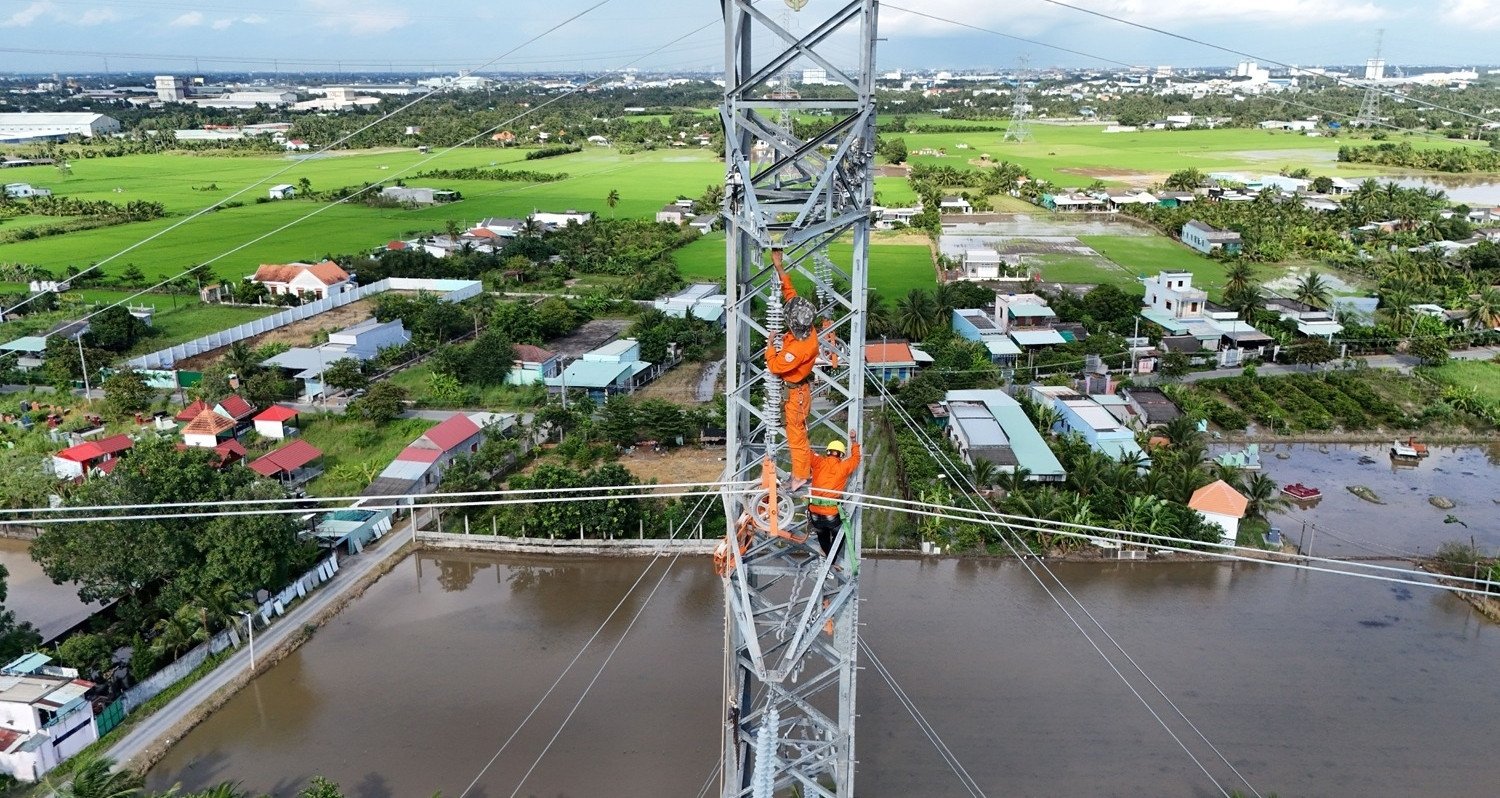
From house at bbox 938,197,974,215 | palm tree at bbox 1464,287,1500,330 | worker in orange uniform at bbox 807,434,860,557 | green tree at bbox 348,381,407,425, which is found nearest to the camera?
worker in orange uniform at bbox 807,434,860,557

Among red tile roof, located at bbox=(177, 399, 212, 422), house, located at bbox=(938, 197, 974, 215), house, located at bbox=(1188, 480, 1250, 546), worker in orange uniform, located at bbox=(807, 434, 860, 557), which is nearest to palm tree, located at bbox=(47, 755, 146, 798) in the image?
worker in orange uniform, located at bbox=(807, 434, 860, 557)

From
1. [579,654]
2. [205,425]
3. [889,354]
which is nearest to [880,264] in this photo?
[889,354]

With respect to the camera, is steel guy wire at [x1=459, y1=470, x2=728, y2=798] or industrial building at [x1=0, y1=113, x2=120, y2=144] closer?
steel guy wire at [x1=459, y1=470, x2=728, y2=798]

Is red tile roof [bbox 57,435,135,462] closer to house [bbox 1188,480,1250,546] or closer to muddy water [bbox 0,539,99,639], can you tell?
muddy water [bbox 0,539,99,639]

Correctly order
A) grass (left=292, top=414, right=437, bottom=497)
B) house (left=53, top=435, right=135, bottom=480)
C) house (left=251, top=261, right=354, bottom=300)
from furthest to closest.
Result: house (left=251, top=261, right=354, bottom=300) → grass (left=292, top=414, right=437, bottom=497) → house (left=53, top=435, right=135, bottom=480)

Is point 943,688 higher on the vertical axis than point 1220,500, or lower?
lower

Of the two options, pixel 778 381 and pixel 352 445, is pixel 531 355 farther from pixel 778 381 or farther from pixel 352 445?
pixel 778 381
